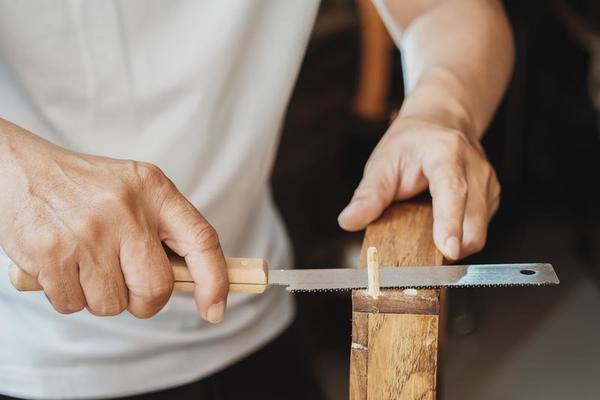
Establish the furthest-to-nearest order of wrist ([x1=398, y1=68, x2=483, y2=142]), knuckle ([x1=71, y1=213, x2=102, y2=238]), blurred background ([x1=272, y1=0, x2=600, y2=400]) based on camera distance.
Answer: blurred background ([x1=272, y1=0, x2=600, y2=400])
wrist ([x1=398, y1=68, x2=483, y2=142])
knuckle ([x1=71, y1=213, x2=102, y2=238])

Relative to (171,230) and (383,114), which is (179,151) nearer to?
(171,230)

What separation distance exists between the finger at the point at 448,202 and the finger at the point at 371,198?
0.04m

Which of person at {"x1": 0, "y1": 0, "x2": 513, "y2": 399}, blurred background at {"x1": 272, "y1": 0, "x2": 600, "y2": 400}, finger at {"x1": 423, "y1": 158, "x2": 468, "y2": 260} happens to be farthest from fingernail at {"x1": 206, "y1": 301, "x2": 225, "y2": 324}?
blurred background at {"x1": 272, "y1": 0, "x2": 600, "y2": 400}

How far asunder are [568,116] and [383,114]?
79cm

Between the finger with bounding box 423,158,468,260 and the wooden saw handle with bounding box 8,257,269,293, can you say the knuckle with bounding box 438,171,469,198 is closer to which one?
the finger with bounding box 423,158,468,260

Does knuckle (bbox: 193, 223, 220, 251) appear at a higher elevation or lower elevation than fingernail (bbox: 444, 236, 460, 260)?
higher

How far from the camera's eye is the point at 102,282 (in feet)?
2.34

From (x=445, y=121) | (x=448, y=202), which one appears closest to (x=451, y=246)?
(x=448, y=202)

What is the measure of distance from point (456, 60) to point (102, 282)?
52 cm

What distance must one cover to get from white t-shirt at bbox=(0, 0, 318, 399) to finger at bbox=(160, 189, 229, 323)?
8.7 inches

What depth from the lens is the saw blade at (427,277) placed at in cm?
74

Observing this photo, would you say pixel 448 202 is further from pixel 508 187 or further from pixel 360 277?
pixel 508 187

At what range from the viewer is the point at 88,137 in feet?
2.99

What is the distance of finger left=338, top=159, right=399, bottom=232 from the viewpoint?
845mm
